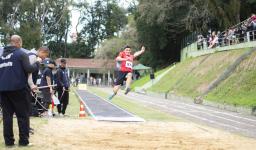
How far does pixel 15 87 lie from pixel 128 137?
319 centimetres

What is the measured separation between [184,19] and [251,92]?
103 ft

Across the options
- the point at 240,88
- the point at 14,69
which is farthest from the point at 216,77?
the point at 14,69

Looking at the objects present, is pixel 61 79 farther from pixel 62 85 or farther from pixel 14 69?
A: pixel 14 69

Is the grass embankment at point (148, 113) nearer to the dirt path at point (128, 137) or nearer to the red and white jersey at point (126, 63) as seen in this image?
the red and white jersey at point (126, 63)

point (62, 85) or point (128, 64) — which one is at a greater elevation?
point (128, 64)

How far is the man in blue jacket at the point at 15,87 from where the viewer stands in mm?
10312

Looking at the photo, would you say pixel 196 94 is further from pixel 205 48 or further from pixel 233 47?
pixel 205 48

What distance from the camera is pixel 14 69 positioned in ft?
33.9

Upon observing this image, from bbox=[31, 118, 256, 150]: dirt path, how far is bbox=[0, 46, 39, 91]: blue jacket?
132cm

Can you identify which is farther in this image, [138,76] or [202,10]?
[138,76]

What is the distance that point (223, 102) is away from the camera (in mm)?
29078

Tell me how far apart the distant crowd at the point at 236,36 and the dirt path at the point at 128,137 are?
69.2 ft

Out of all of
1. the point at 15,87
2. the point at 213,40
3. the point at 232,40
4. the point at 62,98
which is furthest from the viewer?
the point at 213,40

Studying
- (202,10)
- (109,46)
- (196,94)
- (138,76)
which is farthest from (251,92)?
(109,46)
